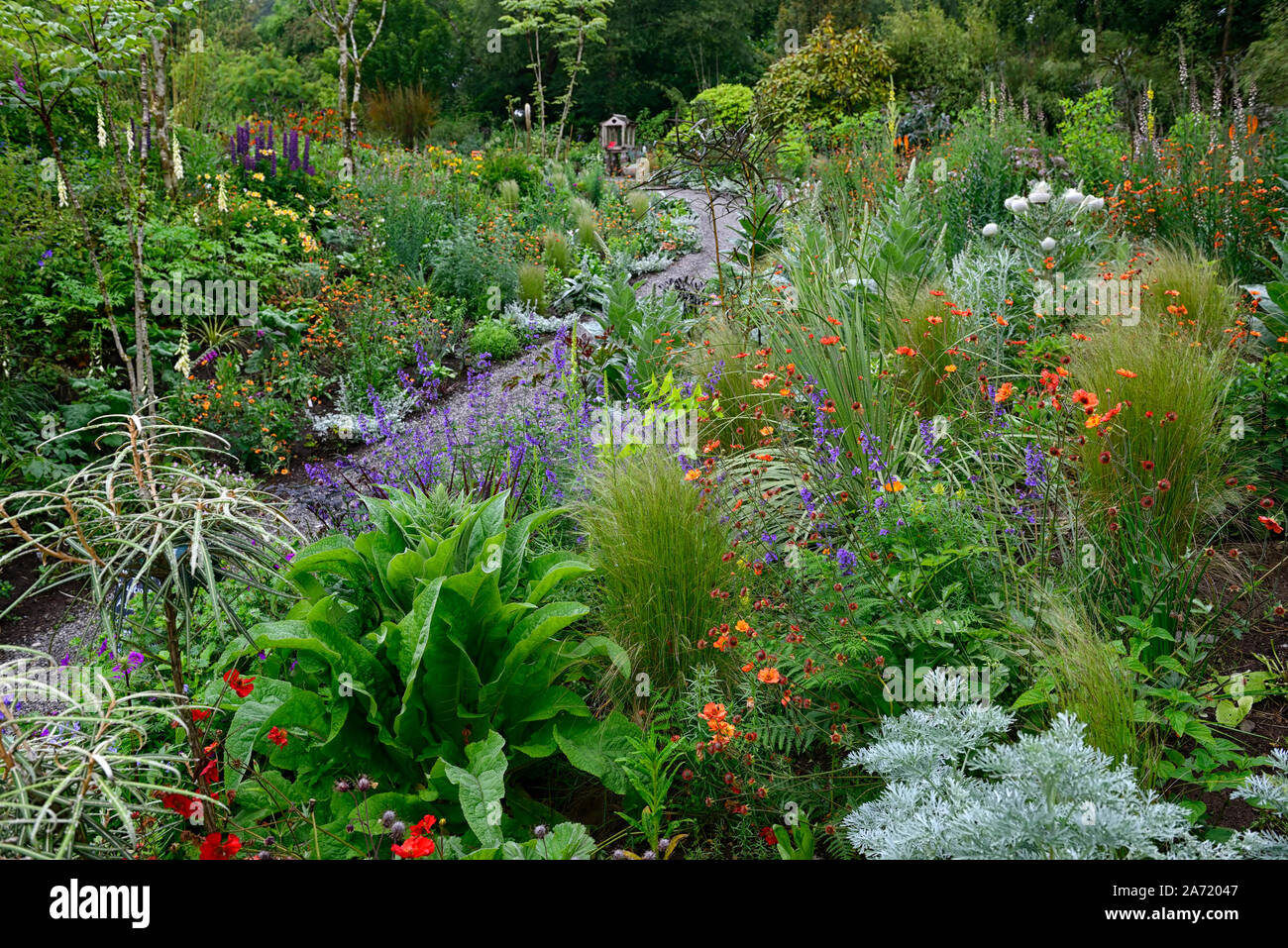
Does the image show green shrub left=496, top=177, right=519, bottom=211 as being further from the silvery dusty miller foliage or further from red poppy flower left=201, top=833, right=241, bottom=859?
the silvery dusty miller foliage

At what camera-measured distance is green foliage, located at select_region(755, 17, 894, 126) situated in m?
13.5

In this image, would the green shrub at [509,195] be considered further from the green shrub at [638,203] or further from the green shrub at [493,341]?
the green shrub at [493,341]

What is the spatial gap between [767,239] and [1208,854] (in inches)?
232

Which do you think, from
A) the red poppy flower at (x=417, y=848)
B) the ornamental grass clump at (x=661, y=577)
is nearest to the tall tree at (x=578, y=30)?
the ornamental grass clump at (x=661, y=577)

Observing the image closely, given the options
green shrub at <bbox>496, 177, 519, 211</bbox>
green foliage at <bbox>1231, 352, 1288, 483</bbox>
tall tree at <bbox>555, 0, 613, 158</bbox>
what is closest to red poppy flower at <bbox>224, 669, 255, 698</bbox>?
green foliage at <bbox>1231, 352, 1288, 483</bbox>

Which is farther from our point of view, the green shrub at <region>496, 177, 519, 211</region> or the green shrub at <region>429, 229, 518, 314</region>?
the green shrub at <region>496, 177, 519, 211</region>

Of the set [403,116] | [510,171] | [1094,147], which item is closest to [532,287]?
[510,171]

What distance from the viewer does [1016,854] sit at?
1366 mm

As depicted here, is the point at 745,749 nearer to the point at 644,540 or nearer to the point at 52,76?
the point at 644,540

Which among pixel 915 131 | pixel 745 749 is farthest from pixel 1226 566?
pixel 915 131

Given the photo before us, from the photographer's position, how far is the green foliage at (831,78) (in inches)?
530

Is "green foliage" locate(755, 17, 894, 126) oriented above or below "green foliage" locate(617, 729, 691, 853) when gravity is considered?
above

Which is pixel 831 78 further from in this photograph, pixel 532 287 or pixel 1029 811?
pixel 1029 811

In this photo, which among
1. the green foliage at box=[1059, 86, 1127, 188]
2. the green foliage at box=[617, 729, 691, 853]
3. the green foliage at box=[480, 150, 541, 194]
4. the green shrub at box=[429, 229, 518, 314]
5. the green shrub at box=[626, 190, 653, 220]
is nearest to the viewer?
the green foliage at box=[617, 729, 691, 853]
